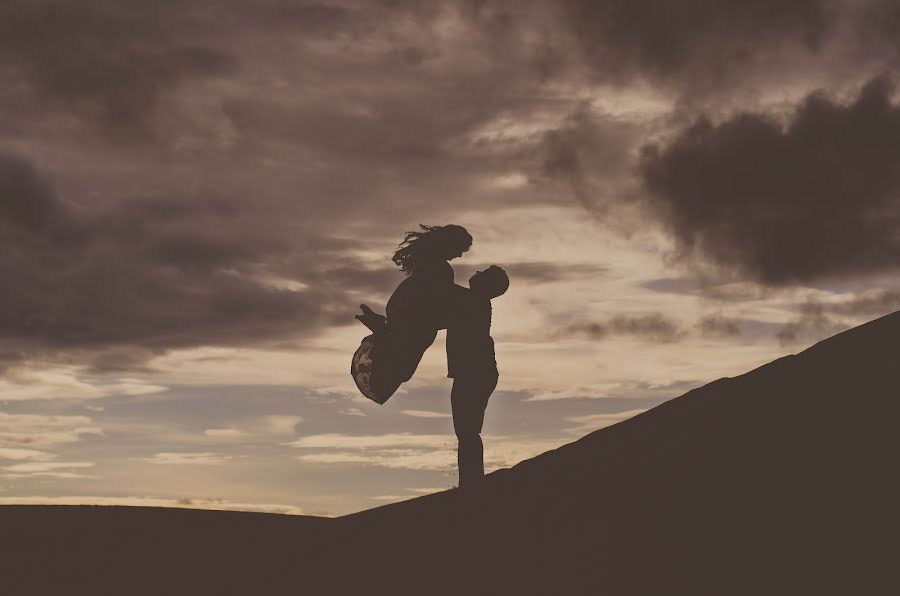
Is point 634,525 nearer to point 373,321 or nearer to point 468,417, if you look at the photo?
point 468,417

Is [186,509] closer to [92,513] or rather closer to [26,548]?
[92,513]

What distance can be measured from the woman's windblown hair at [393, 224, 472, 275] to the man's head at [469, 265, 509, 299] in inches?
23.5

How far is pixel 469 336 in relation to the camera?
1614 centimetres

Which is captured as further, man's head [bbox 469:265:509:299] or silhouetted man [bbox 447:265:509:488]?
man's head [bbox 469:265:509:299]

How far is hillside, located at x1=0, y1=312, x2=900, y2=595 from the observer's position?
1034 cm

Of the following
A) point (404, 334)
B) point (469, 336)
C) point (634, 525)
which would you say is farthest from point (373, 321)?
point (634, 525)

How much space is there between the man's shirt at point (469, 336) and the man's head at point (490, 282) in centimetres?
10

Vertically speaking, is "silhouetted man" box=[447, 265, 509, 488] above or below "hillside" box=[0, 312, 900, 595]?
above

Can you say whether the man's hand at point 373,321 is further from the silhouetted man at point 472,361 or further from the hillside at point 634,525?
the hillside at point 634,525

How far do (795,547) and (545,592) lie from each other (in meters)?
2.34

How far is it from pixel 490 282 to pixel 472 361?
3.95 ft

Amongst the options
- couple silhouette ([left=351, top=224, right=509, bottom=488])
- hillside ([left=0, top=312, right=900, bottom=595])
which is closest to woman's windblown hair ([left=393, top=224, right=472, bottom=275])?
couple silhouette ([left=351, top=224, right=509, bottom=488])

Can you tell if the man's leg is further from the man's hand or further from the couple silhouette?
the man's hand

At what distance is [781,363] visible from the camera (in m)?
14.1
